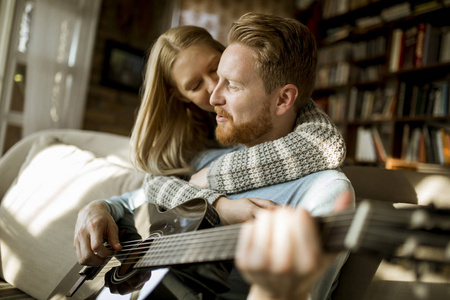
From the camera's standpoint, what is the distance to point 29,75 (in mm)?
3729

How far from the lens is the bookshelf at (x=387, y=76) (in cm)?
307

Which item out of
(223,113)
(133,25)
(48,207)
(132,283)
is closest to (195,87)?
(223,113)

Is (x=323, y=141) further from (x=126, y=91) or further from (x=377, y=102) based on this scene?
(x=126, y=91)

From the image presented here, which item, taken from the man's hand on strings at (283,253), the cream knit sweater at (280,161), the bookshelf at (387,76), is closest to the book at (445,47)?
the bookshelf at (387,76)

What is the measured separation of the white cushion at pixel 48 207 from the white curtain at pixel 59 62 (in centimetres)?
240

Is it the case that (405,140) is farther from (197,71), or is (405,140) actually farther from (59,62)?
(59,62)

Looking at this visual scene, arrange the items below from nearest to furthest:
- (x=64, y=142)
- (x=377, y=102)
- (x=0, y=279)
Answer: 1. (x=0, y=279)
2. (x=64, y=142)
3. (x=377, y=102)

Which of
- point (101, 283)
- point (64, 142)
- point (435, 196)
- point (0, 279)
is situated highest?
point (435, 196)

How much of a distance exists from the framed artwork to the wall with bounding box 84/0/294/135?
0.19ft

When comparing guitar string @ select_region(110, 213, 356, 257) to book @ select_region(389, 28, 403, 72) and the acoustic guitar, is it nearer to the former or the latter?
the acoustic guitar

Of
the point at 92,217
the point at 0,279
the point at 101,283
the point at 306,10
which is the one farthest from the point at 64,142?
the point at 306,10

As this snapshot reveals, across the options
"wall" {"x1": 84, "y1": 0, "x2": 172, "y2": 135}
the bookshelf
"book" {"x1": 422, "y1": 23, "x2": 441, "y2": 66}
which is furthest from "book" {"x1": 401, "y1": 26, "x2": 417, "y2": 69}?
"wall" {"x1": 84, "y1": 0, "x2": 172, "y2": 135}

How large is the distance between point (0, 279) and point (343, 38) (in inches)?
143

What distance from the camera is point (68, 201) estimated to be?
1.41 metres
